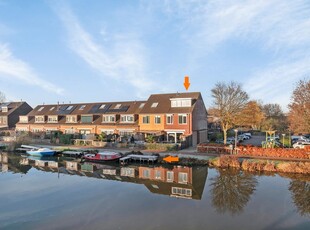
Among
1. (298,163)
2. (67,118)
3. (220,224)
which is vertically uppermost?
(67,118)

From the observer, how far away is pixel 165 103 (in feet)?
130

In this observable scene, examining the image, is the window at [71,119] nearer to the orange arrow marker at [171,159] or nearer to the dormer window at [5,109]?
the dormer window at [5,109]

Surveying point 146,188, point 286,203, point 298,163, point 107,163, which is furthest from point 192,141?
point 286,203

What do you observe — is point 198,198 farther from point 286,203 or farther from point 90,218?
point 90,218

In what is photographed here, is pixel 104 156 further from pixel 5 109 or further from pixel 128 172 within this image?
pixel 5 109

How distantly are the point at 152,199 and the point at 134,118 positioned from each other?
24868 mm

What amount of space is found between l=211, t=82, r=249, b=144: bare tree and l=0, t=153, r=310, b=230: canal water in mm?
16666

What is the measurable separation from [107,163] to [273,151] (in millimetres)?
18368

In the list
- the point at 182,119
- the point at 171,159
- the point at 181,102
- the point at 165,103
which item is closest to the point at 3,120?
the point at 165,103

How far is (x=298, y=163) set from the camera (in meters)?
23.1

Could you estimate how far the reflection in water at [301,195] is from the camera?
49.6ft

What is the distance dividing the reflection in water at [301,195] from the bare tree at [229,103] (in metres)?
19.8

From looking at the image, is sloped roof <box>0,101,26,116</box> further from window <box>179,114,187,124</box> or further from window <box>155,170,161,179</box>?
window <box>155,170,161,179</box>

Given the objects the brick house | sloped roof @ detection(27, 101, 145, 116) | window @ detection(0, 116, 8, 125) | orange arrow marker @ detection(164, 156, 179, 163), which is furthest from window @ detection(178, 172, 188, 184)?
window @ detection(0, 116, 8, 125)
